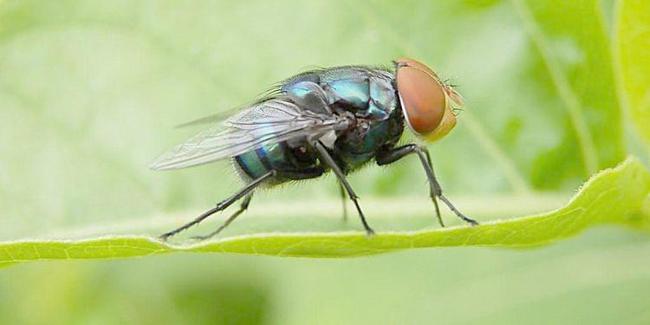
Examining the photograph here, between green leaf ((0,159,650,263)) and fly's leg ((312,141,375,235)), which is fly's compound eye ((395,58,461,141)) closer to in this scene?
fly's leg ((312,141,375,235))

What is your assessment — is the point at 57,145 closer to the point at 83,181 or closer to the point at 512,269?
the point at 83,181

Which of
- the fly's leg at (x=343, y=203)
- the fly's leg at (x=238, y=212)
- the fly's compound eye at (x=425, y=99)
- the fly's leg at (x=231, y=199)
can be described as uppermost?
the fly's compound eye at (x=425, y=99)

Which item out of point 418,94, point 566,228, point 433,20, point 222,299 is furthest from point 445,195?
point 222,299

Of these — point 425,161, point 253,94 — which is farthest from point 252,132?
point 425,161

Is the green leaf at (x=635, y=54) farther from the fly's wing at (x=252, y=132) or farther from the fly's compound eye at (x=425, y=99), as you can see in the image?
the fly's wing at (x=252, y=132)

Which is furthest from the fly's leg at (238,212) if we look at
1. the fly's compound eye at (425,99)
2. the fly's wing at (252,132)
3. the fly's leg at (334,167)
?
the fly's compound eye at (425,99)

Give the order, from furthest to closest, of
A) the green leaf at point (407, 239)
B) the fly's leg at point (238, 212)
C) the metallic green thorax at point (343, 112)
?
the metallic green thorax at point (343, 112) < the fly's leg at point (238, 212) < the green leaf at point (407, 239)

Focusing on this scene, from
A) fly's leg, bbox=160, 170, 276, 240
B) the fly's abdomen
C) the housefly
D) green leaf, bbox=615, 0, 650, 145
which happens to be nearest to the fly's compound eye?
the housefly
